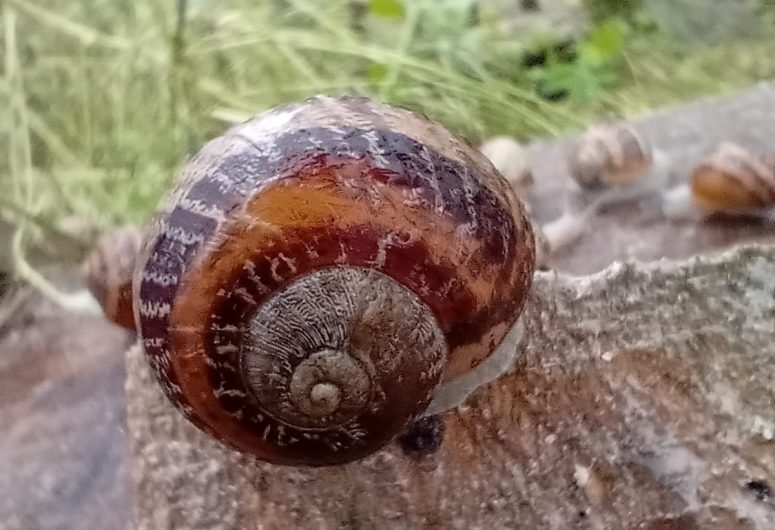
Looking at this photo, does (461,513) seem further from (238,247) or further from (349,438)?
(238,247)

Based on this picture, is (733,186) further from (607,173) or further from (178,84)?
(178,84)

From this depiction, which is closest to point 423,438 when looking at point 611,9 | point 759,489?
point 759,489

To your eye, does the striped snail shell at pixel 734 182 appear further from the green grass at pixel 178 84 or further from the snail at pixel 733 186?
the green grass at pixel 178 84

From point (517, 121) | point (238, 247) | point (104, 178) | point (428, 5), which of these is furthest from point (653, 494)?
point (428, 5)

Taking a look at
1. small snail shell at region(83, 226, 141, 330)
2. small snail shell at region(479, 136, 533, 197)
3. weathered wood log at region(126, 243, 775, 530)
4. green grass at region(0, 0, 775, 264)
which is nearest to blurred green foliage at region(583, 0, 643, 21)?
green grass at region(0, 0, 775, 264)

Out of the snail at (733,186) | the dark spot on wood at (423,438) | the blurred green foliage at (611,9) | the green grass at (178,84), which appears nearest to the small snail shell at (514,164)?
the snail at (733,186)
